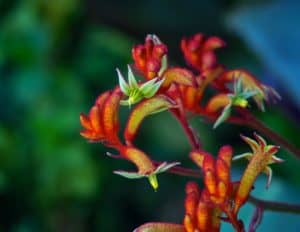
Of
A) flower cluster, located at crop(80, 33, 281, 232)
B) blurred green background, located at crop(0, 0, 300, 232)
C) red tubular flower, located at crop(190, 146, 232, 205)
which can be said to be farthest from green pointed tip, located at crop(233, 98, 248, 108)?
blurred green background, located at crop(0, 0, 300, 232)

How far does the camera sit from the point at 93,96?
6.10ft

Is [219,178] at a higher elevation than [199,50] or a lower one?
lower

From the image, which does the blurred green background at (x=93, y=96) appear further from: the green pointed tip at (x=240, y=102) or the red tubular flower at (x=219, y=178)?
the red tubular flower at (x=219, y=178)

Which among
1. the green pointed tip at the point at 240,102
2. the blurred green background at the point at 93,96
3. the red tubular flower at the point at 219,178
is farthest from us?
the blurred green background at the point at 93,96

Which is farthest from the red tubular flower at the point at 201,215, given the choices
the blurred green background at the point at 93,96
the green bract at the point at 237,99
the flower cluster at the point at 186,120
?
the blurred green background at the point at 93,96

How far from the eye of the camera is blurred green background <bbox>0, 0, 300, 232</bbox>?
5.26ft

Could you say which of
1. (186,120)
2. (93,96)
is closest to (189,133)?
(186,120)

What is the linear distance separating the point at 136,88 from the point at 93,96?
107 cm

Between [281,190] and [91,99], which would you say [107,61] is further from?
[281,190]

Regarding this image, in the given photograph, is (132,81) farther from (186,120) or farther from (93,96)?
(93,96)

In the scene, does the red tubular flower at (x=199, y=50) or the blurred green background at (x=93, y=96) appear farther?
the blurred green background at (x=93, y=96)

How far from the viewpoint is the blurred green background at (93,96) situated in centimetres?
160

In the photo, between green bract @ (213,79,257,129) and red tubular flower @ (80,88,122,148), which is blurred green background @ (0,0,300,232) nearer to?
green bract @ (213,79,257,129)

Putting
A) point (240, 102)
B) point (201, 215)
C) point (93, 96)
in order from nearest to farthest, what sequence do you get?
point (201, 215), point (240, 102), point (93, 96)
